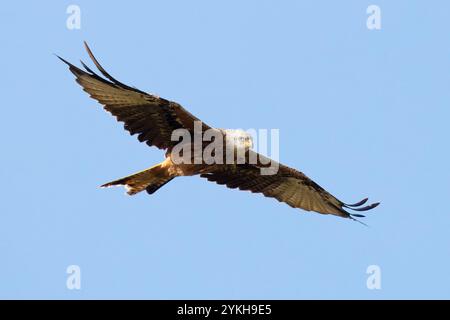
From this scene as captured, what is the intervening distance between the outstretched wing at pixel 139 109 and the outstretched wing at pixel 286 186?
1.09 metres

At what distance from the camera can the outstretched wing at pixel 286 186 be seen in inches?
612

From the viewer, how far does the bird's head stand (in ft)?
47.7

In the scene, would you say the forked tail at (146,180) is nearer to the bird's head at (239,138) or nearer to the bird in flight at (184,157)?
the bird in flight at (184,157)

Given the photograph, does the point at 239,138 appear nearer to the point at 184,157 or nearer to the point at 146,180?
the point at 184,157

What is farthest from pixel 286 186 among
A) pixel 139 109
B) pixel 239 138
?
pixel 139 109

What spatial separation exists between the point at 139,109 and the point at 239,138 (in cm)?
123

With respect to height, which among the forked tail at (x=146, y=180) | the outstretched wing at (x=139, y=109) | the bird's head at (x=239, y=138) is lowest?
the forked tail at (x=146, y=180)

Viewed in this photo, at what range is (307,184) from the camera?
1583cm

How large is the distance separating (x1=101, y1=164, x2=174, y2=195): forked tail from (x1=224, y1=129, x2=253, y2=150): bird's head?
2.89 feet

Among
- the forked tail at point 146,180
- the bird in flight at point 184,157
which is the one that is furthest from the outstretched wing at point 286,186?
the forked tail at point 146,180
